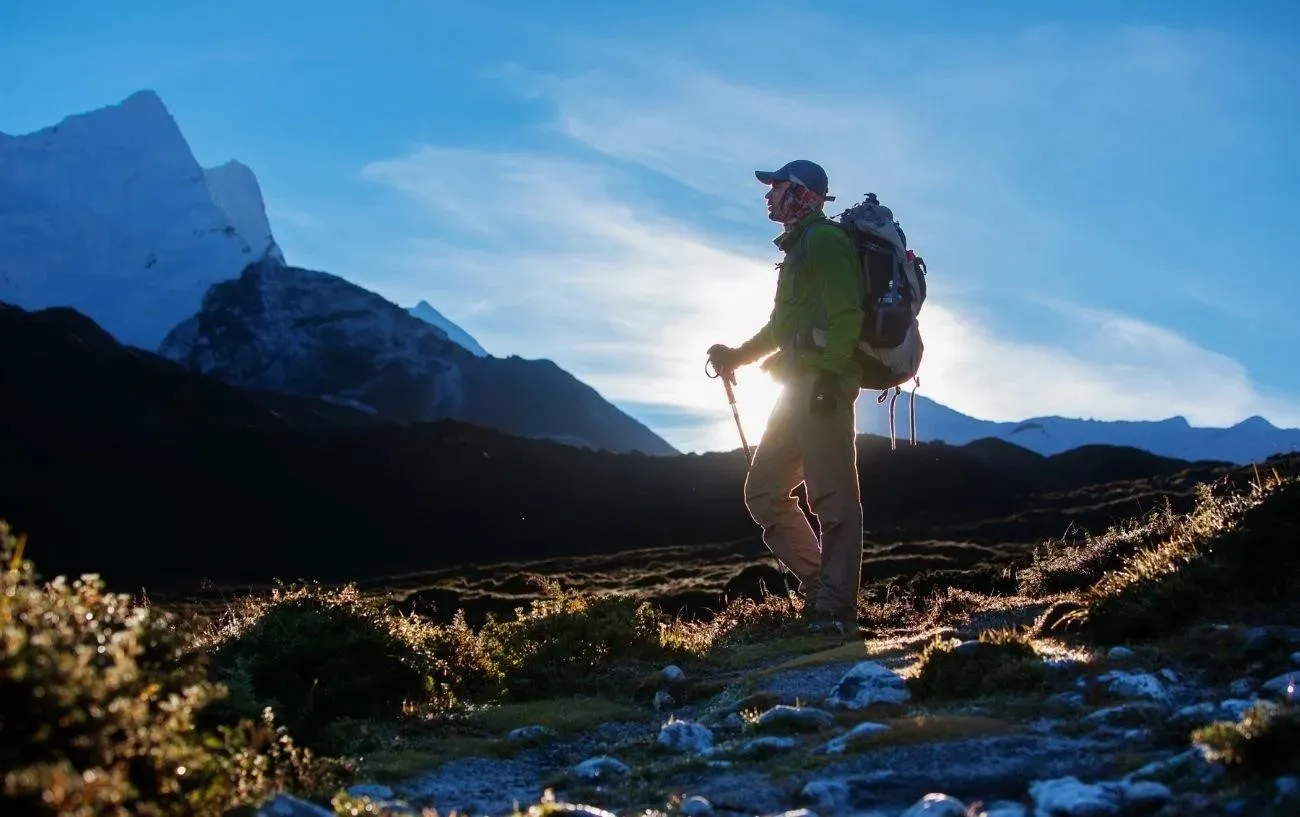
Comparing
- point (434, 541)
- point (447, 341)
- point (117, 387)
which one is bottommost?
point (434, 541)

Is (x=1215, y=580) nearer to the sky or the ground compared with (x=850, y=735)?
nearer to the sky

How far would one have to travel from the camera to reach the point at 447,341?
5886 inches

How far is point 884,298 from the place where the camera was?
8.00 meters

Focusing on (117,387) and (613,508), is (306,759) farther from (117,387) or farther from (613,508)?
(117,387)

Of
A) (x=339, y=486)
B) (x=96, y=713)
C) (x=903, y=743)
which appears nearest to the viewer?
(x=96, y=713)

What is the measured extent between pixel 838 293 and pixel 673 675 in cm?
263

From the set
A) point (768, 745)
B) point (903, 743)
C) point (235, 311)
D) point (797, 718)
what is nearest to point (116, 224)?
point (235, 311)

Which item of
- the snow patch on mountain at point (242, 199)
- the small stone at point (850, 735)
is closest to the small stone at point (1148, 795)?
the small stone at point (850, 735)

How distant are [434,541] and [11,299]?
109m

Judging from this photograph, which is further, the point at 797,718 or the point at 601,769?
the point at 797,718

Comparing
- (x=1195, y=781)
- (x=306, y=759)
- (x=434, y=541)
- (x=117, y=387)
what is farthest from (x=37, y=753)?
(x=117, y=387)

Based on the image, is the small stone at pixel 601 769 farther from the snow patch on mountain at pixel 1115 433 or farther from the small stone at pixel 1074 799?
the snow patch on mountain at pixel 1115 433

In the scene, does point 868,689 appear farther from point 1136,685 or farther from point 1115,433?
point 1115,433

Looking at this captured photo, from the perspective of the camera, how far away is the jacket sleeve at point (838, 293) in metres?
7.87
